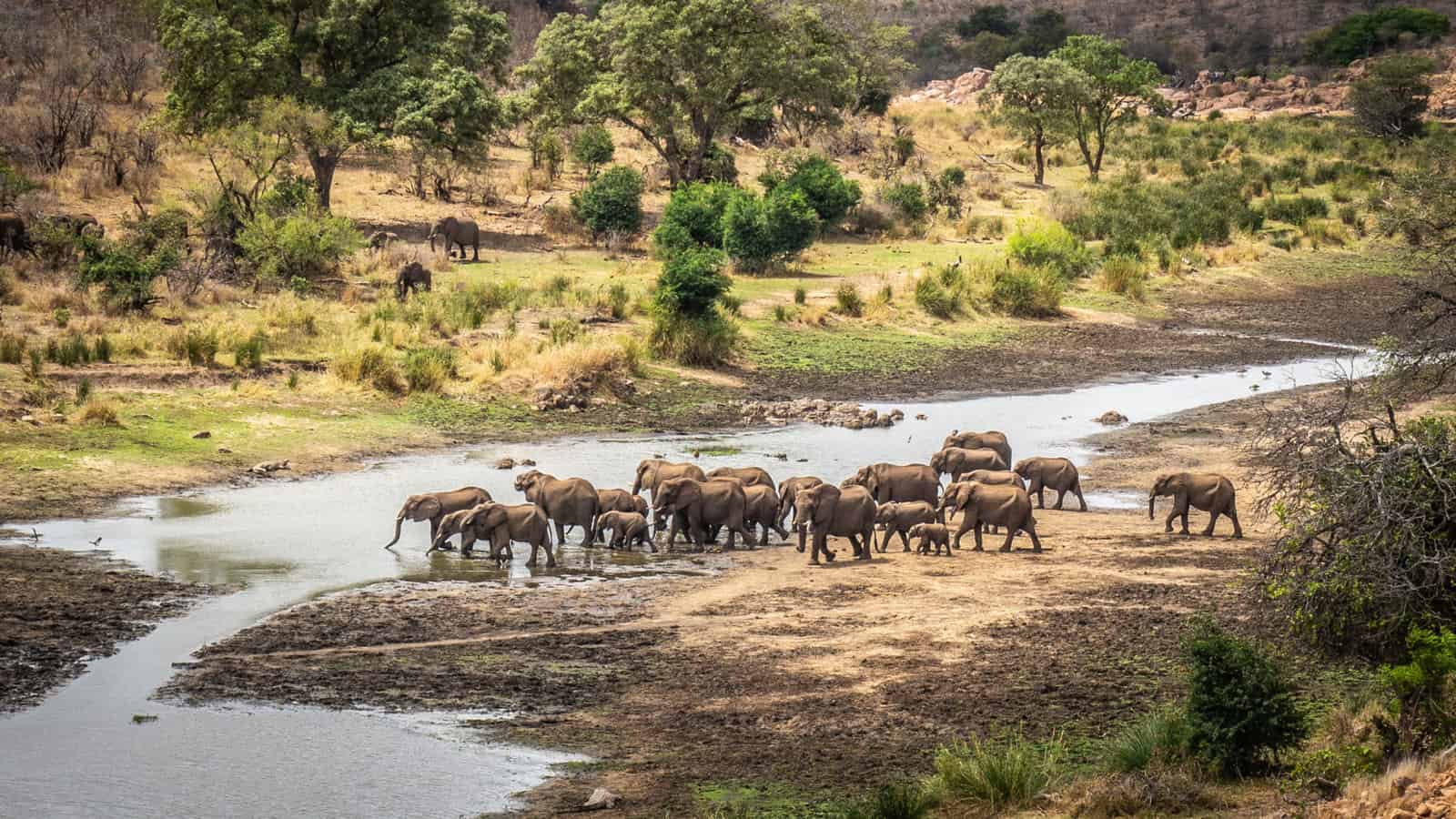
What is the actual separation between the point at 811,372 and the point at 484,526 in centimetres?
1239

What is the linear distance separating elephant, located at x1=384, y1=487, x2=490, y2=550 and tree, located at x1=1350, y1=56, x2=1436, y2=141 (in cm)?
4951

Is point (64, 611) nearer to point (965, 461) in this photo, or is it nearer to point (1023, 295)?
point (965, 461)

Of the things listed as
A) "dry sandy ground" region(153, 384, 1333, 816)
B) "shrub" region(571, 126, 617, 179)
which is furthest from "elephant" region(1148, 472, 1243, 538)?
"shrub" region(571, 126, 617, 179)

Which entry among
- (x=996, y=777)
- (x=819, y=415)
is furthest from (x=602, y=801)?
(x=819, y=415)

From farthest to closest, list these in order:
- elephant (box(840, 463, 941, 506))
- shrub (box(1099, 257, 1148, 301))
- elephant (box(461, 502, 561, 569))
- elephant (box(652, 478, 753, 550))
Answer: shrub (box(1099, 257, 1148, 301)) < elephant (box(840, 463, 941, 506)) < elephant (box(652, 478, 753, 550)) < elephant (box(461, 502, 561, 569))

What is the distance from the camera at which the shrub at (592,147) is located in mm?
44656

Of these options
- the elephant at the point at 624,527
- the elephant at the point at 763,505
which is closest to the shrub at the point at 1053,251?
the elephant at the point at 763,505

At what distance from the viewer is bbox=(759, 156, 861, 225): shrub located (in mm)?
40156

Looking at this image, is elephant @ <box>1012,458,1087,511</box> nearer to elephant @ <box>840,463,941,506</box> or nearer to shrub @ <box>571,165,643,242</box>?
elephant @ <box>840,463,941,506</box>

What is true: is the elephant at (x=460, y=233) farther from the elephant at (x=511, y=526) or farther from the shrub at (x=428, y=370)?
the elephant at (x=511, y=526)

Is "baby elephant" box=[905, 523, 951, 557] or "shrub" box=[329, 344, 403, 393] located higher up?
"shrub" box=[329, 344, 403, 393]

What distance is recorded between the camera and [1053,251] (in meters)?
36.2

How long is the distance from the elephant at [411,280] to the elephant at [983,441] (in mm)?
13302

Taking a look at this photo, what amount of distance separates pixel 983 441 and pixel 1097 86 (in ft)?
128
